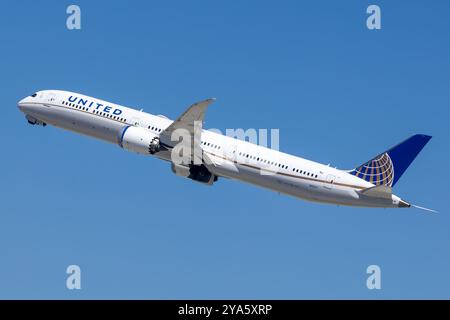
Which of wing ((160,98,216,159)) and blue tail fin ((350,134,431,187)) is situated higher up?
wing ((160,98,216,159))

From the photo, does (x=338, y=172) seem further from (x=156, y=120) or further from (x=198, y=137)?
(x=156, y=120)

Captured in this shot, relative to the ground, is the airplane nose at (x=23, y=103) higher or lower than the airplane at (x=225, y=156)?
higher

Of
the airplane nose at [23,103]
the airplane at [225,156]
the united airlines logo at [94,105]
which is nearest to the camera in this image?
the airplane at [225,156]

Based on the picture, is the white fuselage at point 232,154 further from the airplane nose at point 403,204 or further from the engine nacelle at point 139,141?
the engine nacelle at point 139,141

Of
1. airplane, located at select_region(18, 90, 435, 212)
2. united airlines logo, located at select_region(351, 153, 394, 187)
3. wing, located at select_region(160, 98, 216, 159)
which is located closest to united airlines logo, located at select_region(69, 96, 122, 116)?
airplane, located at select_region(18, 90, 435, 212)

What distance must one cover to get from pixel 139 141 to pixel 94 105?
6308 mm

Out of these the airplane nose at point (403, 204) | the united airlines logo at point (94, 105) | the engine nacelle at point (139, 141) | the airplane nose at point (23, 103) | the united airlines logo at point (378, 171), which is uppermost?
the airplane nose at point (23, 103)

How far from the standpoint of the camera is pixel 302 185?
62.4m

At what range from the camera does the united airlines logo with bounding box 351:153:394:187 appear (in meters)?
61.9

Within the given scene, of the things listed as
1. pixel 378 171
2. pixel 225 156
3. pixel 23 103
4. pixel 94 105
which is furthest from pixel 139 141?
pixel 378 171

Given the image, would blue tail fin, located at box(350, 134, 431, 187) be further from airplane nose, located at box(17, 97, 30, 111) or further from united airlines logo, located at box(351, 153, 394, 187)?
airplane nose, located at box(17, 97, 30, 111)

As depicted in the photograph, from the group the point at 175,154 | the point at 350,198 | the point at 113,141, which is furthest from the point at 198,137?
the point at 350,198

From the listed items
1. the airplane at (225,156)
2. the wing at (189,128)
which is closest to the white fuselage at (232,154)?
the airplane at (225,156)

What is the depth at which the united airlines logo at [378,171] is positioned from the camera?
6194 cm
